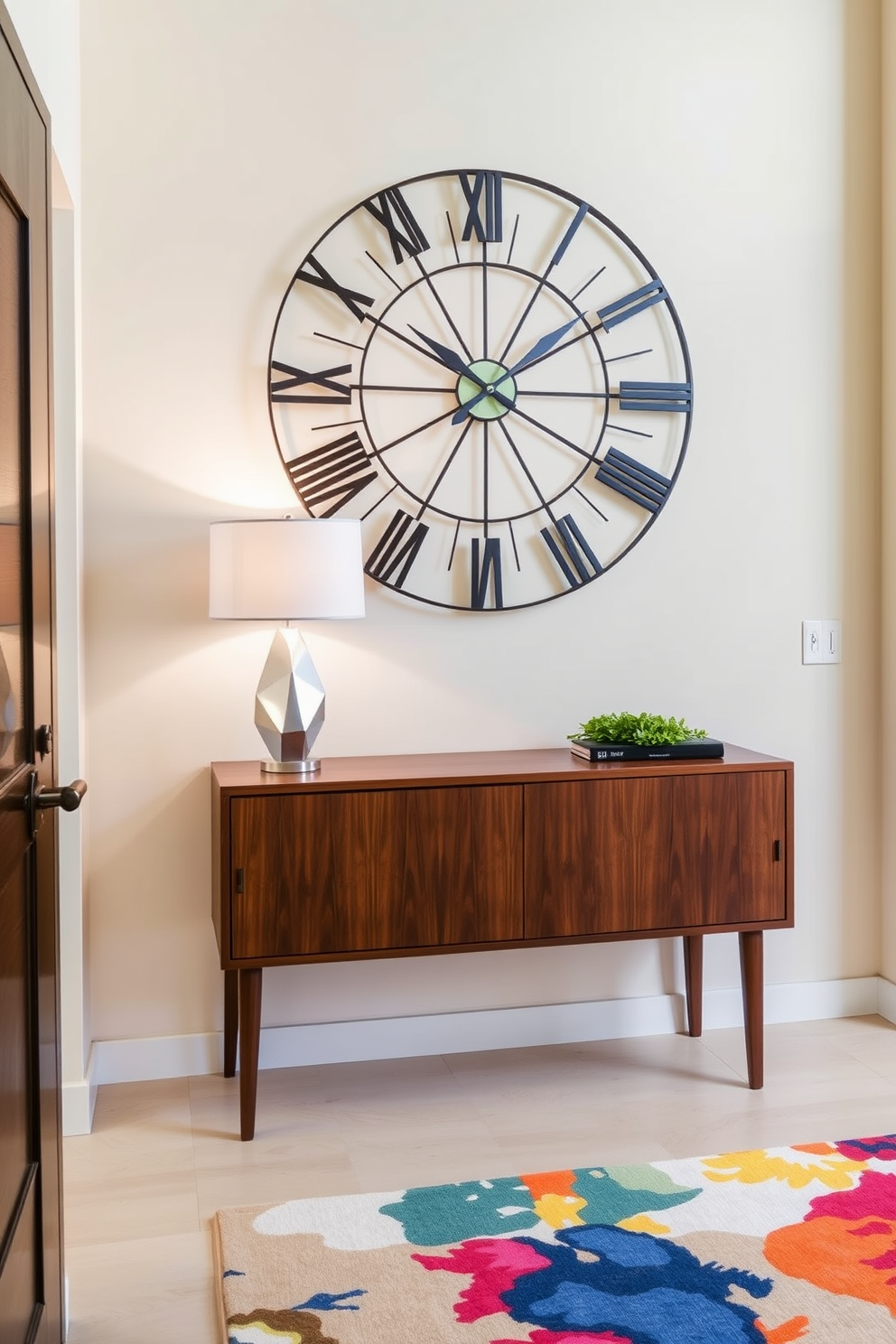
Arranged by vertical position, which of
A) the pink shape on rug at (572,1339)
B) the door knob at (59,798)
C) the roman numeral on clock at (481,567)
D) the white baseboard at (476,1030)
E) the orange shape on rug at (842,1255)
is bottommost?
the pink shape on rug at (572,1339)

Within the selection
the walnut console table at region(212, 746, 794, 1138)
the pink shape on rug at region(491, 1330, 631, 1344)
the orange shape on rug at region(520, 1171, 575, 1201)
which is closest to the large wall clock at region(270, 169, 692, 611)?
the walnut console table at region(212, 746, 794, 1138)

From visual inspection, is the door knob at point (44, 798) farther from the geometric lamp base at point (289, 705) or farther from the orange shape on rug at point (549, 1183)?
the orange shape on rug at point (549, 1183)

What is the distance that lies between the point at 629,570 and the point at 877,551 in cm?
A: 71

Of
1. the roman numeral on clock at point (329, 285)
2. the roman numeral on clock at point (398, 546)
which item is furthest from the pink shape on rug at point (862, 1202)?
the roman numeral on clock at point (329, 285)

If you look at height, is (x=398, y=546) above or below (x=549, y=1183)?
above

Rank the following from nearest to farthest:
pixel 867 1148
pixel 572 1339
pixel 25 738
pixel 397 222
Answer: pixel 25 738
pixel 572 1339
pixel 867 1148
pixel 397 222

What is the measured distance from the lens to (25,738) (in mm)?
1453

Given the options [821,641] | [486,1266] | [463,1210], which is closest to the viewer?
[486,1266]

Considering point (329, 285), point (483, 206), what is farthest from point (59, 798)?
point (483, 206)

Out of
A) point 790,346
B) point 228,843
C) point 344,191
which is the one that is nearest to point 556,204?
point 344,191

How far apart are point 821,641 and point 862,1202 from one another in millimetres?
1435

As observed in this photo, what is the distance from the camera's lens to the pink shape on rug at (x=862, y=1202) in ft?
6.66

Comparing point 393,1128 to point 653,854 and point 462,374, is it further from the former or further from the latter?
point 462,374

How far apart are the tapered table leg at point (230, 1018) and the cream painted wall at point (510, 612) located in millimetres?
75
